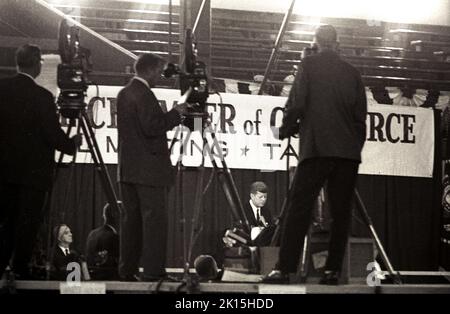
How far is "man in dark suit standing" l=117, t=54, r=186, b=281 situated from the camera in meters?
4.21

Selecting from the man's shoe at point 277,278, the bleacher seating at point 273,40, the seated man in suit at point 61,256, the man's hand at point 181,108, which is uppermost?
the bleacher seating at point 273,40

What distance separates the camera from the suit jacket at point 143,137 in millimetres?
4250

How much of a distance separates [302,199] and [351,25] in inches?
167

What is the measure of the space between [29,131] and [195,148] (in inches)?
114

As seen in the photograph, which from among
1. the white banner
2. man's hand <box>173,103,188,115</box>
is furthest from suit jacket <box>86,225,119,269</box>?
the white banner

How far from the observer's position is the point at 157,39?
801 centimetres

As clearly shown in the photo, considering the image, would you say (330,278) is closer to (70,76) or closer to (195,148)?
(70,76)

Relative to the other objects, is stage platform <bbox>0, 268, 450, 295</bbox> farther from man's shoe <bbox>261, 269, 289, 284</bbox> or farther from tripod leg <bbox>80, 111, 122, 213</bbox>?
tripod leg <bbox>80, 111, 122, 213</bbox>

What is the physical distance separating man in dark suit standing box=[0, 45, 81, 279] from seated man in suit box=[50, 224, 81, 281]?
1.09 feet

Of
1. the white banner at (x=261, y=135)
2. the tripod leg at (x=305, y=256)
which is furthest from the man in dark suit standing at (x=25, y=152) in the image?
the white banner at (x=261, y=135)

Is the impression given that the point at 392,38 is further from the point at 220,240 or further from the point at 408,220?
the point at 220,240

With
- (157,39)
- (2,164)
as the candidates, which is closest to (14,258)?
(2,164)

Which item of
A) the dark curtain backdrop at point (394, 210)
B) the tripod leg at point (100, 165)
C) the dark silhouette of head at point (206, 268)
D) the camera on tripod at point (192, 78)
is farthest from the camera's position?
the dark curtain backdrop at point (394, 210)

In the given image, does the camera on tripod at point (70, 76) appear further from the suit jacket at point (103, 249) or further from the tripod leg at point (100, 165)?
the suit jacket at point (103, 249)
